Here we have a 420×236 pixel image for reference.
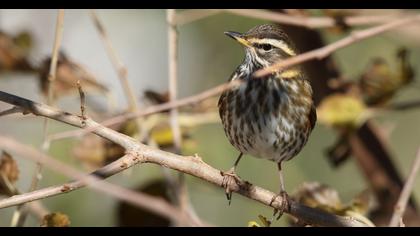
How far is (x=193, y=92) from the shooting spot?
668 cm

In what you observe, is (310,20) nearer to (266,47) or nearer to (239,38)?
(266,47)

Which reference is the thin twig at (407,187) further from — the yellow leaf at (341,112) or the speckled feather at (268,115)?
the yellow leaf at (341,112)

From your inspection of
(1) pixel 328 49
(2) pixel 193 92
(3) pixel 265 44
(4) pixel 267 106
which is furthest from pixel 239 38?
(2) pixel 193 92

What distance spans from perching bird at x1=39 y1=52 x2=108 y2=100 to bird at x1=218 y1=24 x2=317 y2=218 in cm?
76

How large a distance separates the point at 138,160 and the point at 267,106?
135cm

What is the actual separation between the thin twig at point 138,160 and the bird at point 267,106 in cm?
87

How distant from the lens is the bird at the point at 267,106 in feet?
11.3

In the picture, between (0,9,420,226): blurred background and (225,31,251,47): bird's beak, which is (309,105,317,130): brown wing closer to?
(225,31,251,47): bird's beak

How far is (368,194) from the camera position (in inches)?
133

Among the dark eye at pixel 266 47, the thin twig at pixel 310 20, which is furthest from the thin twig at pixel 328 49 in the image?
the dark eye at pixel 266 47

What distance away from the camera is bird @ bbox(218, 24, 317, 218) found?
3.43 m
